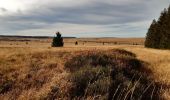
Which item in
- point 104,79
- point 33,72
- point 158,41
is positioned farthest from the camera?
point 158,41

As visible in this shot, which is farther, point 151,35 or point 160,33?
point 151,35

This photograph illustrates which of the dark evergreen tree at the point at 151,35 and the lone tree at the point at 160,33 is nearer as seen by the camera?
the lone tree at the point at 160,33

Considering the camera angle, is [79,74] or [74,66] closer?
[79,74]

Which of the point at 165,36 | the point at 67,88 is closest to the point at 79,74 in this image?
the point at 67,88

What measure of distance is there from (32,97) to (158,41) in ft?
214

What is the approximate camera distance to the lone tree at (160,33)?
6469 centimetres

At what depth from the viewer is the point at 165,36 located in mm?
65188

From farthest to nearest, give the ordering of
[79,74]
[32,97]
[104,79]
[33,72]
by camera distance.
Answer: [33,72], [79,74], [104,79], [32,97]

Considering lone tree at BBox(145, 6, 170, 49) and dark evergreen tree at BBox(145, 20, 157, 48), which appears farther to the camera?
dark evergreen tree at BBox(145, 20, 157, 48)

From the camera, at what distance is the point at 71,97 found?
11.1 metres

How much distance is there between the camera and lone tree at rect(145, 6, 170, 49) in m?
64.7

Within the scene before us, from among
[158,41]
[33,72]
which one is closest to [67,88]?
[33,72]

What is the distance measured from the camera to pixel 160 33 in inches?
2815

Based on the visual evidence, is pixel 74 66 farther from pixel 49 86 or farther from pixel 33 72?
pixel 49 86
